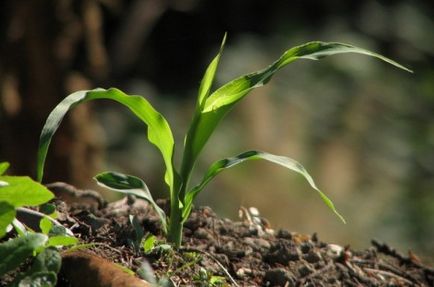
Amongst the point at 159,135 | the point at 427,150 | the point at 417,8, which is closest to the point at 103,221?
the point at 159,135

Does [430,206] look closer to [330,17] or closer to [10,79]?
[330,17]

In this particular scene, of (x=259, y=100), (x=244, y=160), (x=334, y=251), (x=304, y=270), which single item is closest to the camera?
(x=244, y=160)

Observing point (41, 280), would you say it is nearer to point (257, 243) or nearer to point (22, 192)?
point (22, 192)

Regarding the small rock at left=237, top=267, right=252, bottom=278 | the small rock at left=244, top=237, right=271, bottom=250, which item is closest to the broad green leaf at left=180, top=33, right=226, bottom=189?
the small rock at left=237, top=267, right=252, bottom=278

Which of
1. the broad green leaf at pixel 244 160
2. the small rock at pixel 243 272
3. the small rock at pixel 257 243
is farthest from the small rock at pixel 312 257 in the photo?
the broad green leaf at pixel 244 160

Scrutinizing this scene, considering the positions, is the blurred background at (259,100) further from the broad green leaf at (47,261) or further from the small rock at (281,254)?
the broad green leaf at (47,261)

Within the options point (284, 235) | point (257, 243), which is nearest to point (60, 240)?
point (257, 243)
